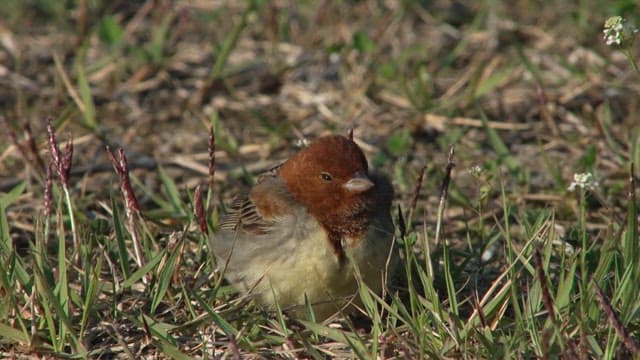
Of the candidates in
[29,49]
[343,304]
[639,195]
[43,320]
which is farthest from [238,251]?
[29,49]

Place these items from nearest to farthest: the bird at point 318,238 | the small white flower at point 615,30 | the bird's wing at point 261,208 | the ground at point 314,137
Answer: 1. the small white flower at point 615,30
2. the ground at point 314,137
3. the bird at point 318,238
4. the bird's wing at point 261,208

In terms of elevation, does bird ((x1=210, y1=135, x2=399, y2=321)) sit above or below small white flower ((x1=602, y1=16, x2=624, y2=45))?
below

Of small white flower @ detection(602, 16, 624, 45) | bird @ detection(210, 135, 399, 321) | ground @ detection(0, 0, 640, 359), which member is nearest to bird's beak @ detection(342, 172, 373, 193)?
bird @ detection(210, 135, 399, 321)

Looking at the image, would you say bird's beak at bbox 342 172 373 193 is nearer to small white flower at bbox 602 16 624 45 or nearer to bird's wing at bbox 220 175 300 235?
bird's wing at bbox 220 175 300 235

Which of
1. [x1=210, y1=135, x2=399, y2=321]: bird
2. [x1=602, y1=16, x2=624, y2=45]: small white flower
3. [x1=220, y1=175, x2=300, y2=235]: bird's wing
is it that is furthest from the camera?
[x1=220, y1=175, x2=300, y2=235]: bird's wing

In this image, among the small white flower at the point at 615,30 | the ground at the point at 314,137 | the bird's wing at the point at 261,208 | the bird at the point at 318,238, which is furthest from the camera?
the bird's wing at the point at 261,208

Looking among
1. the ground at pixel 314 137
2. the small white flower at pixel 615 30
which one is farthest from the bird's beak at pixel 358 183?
the small white flower at pixel 615 30

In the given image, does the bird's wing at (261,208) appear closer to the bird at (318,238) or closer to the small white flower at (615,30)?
the bird at (318,238)

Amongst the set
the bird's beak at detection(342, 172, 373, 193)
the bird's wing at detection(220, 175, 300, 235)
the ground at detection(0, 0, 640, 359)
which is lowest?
the ground at detection(0, 0, 640, 359)

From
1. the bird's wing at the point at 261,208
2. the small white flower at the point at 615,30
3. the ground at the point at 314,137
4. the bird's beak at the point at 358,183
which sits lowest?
the ground at the point at 314,137

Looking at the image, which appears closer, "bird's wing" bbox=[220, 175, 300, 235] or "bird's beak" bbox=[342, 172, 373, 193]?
"bird's beak" bbox=[342, 172, 373, 193]
